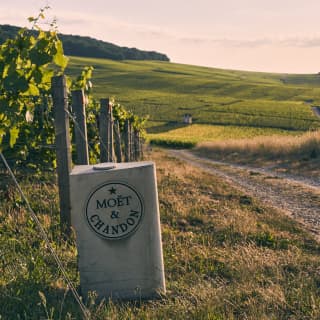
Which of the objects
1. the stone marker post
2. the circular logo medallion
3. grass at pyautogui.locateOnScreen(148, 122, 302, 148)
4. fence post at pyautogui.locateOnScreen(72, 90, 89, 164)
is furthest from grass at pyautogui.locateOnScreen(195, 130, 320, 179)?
grass at pyautogui.locateOnScreen(148, 122, 302, 148)

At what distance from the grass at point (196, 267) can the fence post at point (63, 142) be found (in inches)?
11.2

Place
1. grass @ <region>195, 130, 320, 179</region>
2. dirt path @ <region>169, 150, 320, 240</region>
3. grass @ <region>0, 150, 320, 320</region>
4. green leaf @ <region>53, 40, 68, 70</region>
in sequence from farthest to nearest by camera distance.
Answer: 1. grass @ <region>195, 130, 320, 179</region>
2. dirt path @ <region>169, 150, 320, 240</region>
3. green leaf @ <region>53, 40, 68, 70</region>
4. grass @ <region>0, 150, 320, 320</region>

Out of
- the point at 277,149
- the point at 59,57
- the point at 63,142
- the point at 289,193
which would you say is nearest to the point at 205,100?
the point at 277,149

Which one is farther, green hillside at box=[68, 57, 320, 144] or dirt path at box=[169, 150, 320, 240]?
green hillside at box=[68, 57, 320, 144]

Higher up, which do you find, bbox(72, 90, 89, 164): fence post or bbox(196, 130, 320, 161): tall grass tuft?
bbox(72, 90, 89, 164): fence post

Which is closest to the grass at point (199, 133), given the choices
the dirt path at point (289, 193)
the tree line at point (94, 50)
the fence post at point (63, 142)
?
the dirt path at point (289, 193)

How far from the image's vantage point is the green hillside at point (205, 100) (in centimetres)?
6097

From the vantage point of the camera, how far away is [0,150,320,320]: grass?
3.98 metres

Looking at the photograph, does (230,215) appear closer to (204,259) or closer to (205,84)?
(204,259)

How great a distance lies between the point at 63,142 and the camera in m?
6.04

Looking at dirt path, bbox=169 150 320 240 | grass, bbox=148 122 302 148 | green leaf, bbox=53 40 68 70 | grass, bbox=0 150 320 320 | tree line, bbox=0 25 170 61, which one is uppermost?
tree line, bbox=0 25 170 61

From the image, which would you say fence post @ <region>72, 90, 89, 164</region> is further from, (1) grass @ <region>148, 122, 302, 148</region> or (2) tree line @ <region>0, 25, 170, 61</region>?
(2) tree line @ <region>0, 25, 170, 61</region>

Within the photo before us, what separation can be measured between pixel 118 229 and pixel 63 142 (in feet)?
6.89

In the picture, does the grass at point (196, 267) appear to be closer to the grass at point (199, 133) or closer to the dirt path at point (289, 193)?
the dirt path at point (289, 193)
